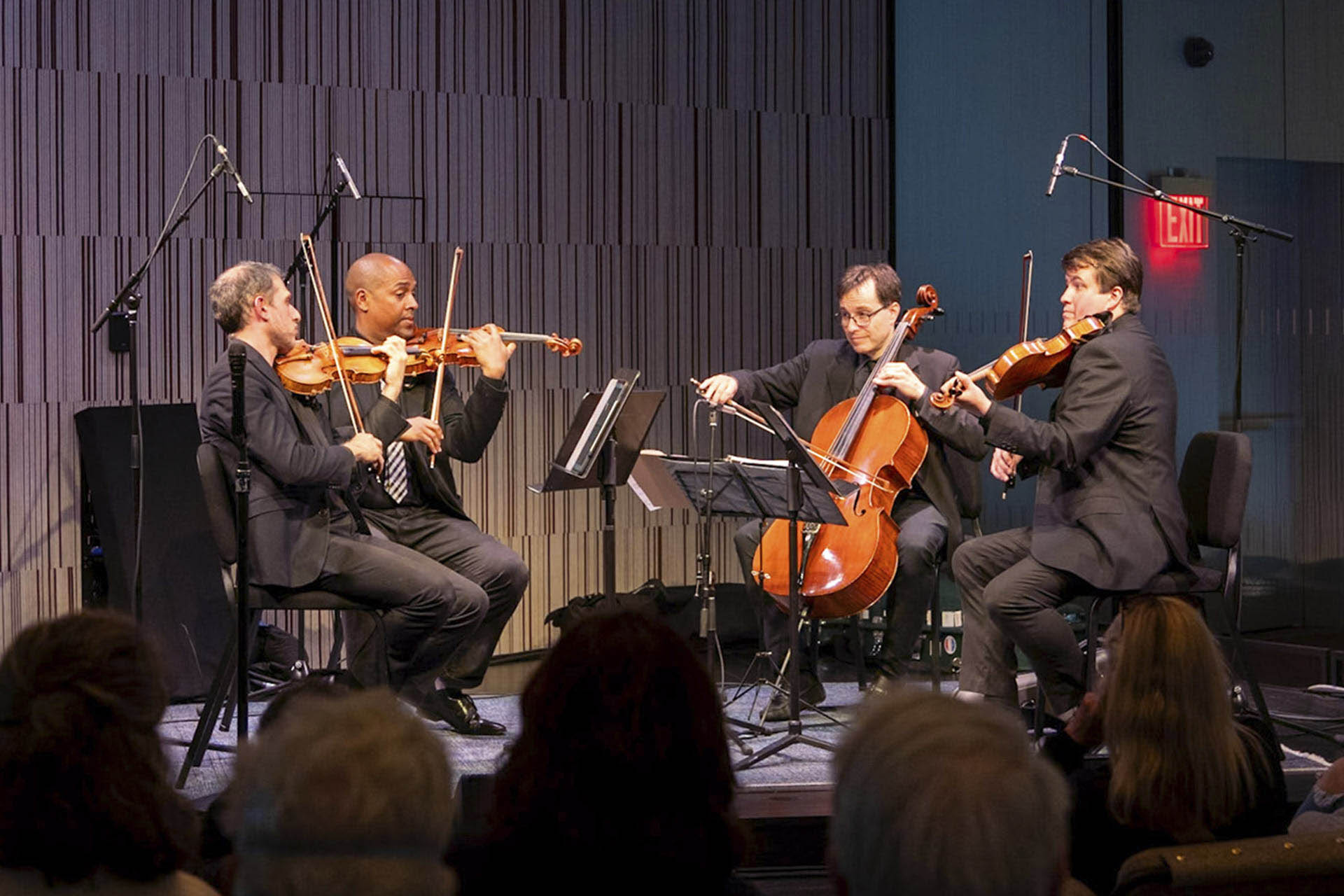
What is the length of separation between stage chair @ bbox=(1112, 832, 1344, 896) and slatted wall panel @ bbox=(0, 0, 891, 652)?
4.00 metres

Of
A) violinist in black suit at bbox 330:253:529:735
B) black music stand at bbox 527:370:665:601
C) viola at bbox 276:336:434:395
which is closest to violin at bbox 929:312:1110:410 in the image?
black music stand at bbox 527:370:665:601

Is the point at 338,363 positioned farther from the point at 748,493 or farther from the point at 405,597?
the point at 748,493

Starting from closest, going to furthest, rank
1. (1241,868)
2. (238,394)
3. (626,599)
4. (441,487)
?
(1241,868)
(238,394)
(441,487)
(626,599)

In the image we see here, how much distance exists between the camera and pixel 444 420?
456cm

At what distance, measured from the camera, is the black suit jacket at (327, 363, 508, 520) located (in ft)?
14.4

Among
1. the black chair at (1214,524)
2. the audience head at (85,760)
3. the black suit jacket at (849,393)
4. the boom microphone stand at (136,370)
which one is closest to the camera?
the audience head at (85,760)

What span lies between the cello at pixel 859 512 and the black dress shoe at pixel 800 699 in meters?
0.30

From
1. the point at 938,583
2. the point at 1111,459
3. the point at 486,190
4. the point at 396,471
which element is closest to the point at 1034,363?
the point at 1111,459

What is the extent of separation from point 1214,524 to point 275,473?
2574 mm

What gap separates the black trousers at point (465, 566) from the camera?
4.35 m

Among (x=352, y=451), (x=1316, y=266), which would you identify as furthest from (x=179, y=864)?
(x=1316, y=266)

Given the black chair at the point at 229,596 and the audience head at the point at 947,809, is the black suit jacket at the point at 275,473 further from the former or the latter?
the audience head at the point at 947,809

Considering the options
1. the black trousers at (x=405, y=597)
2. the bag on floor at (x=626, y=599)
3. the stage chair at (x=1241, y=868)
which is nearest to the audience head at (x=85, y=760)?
the stage chair at (x=1241, y=868)

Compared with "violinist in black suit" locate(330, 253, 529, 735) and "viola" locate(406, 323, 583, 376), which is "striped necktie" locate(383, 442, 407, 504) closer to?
"violinist in black suit" locate(330, 253, 529, 735)
